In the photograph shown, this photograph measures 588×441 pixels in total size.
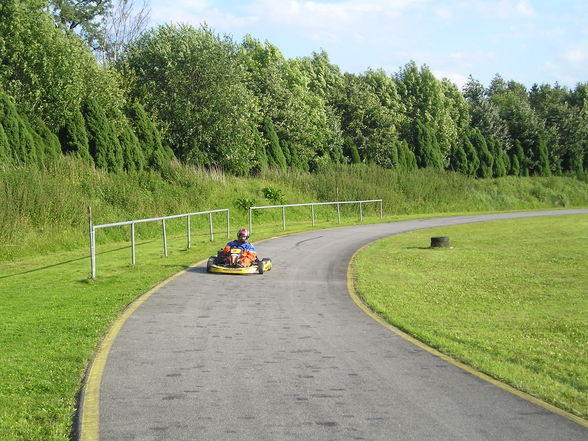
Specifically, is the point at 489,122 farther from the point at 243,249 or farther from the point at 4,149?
the point at 243,249

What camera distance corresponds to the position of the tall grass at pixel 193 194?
25578mm

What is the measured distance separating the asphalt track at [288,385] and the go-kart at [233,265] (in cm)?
488

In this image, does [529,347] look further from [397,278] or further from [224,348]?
[397,278]

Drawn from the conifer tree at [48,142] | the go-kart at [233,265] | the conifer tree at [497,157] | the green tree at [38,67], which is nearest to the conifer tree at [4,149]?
the conifer tree at [48,142]

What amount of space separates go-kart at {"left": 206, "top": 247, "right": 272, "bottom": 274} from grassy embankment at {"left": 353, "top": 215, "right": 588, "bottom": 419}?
2.54 metres

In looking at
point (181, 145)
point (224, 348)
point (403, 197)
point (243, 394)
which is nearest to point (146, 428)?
point (243, 394)

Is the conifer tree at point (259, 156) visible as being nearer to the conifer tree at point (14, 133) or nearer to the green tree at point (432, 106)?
the conifer tree at point (14, 133)

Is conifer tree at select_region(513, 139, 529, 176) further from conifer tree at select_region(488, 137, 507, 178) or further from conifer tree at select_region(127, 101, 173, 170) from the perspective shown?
conifer tree at select_region(127, 101, 173, 170)

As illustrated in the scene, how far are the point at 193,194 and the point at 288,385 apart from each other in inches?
1248

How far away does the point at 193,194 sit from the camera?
3897cm

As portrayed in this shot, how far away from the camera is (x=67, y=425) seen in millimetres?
6449

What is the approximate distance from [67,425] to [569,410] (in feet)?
15.1

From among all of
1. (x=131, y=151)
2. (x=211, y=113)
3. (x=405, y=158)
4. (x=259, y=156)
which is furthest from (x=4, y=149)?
(x=405, y=158)

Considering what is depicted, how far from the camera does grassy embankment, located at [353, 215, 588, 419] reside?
909cm
